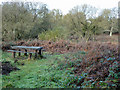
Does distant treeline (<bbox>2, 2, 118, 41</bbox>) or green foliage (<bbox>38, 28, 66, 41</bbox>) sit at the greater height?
distant treeline (<bbox>2, 2, 118, 41</bbox>)

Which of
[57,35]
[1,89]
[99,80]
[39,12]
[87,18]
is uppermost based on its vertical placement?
[39,12]

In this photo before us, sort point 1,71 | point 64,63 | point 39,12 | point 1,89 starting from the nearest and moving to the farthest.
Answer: point 1,89, point 1,71, point 64,63, point 39,12

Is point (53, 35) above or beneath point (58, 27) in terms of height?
beneath

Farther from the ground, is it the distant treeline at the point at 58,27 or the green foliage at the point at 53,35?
the distant treeline at the point at 58,27

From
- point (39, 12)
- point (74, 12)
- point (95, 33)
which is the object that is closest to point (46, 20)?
point (39, 12)

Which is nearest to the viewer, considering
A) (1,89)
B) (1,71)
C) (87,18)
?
(1,89)

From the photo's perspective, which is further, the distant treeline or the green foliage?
the distant treeline

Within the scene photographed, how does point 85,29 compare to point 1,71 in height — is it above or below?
above

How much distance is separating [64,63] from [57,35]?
380 inches

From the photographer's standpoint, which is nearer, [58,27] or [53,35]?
[53,35]

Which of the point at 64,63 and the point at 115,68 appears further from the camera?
the point at 64,63

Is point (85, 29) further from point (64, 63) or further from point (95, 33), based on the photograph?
point (64, 63)

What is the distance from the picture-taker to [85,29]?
15828 mm

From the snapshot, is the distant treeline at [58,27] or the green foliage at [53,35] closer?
the green foliage at [53,35]
